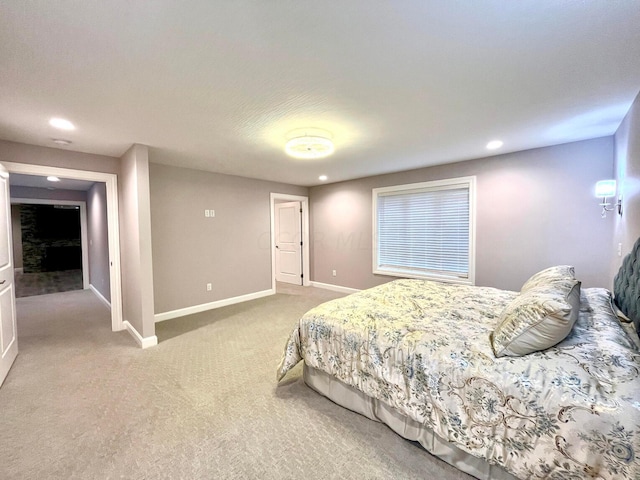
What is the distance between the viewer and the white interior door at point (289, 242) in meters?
6.36

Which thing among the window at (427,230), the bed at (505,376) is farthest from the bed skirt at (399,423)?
the window at (427,230)

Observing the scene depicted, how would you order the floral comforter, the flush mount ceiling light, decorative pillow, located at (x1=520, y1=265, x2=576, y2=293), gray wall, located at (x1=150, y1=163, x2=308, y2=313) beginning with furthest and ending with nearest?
gray wall, located at (x1=150, y1=163, x2=308, y2=313), the flush mount ceiling light, decorative pillow, located at (x1=520, y1=265, x2=576, y2=293), the floral comforter

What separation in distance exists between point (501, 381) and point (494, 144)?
2936mm

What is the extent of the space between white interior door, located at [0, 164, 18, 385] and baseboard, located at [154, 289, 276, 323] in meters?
1.45

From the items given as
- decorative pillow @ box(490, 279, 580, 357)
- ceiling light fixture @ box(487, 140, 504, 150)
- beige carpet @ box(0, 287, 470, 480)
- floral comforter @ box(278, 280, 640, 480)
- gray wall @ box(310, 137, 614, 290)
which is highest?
ceiling light fixture @ box(487, 140, 504, 150)

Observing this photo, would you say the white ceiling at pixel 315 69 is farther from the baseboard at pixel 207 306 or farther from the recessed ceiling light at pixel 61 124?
the baseboard at pixel 207 306

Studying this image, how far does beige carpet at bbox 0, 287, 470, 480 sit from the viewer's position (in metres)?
1.54

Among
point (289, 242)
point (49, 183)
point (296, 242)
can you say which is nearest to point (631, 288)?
point (296, 242)

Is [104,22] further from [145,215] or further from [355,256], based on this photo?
[355,256]

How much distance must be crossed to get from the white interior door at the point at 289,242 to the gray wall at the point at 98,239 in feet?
11.3

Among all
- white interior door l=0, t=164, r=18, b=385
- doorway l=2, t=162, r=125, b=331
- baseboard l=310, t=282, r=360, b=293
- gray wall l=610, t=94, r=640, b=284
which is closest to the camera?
gray wall l=610, t=94, r=640, b=284

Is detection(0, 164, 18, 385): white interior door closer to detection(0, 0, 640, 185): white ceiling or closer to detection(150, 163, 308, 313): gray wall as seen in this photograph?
detection(0, 0, 640, 185): white ceiling

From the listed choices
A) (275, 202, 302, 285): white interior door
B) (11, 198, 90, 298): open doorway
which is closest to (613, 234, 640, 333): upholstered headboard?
(275, 202, 302, 285): white interior door

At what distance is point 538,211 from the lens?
345cm
